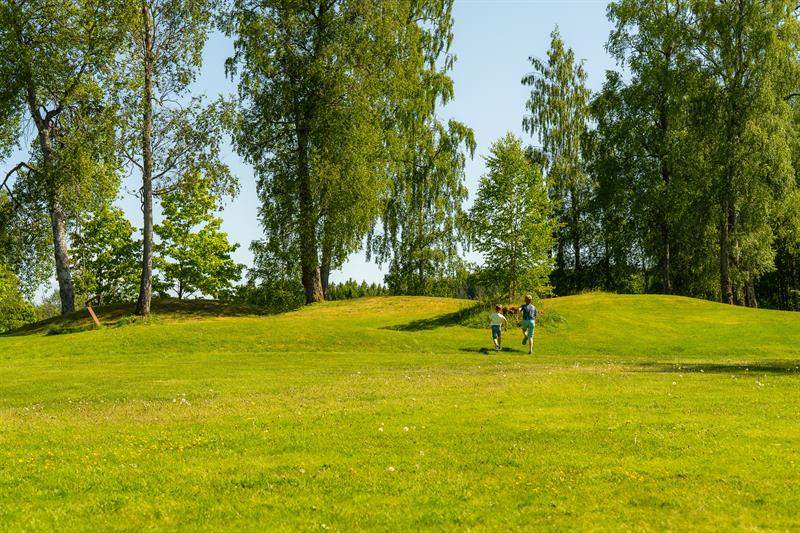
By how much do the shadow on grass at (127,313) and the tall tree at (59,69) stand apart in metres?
3.95

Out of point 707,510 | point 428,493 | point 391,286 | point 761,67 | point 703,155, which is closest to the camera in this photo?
point 707,510

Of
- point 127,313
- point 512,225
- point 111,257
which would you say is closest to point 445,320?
point 512,225

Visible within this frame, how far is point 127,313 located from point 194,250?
2261 cm

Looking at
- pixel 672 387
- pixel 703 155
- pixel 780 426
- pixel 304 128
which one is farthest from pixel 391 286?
pixel 780 426

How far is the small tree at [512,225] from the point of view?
4109 cm

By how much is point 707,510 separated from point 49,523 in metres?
8.16

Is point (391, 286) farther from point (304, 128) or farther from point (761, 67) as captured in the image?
point (761, 67)

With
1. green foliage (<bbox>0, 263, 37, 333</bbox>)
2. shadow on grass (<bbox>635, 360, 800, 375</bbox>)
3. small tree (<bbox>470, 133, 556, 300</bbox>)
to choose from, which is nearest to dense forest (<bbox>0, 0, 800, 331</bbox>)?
small tree (<bbox>470, 133, 556, 300</bbox>)

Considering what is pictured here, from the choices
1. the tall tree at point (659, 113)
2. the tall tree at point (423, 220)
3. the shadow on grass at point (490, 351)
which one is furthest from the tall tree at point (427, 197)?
the shadow on grass at point (490, 351)

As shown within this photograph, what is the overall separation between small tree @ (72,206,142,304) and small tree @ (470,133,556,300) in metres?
40.1

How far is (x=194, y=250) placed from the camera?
6800 cm

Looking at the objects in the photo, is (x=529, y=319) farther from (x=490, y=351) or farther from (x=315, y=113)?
(x=315, y=113)

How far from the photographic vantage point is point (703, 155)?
52969 mm

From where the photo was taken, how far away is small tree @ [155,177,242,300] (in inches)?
2643
